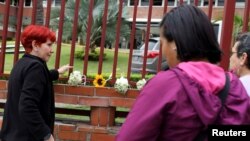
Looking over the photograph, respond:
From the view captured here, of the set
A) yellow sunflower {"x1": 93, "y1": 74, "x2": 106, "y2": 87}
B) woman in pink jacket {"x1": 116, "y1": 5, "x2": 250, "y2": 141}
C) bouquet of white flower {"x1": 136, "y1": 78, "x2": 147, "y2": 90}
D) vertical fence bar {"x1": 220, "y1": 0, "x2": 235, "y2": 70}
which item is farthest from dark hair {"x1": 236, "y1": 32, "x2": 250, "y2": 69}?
yellow sunflower {"x1": 93, "y1": 74, "x2": 106, "y2": 87}

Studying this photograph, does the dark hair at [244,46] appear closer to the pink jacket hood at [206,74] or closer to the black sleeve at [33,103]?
the pink jacket hood at [206,74]

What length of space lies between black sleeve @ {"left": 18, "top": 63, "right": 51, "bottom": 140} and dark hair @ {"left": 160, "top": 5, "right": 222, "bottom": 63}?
1.45 m

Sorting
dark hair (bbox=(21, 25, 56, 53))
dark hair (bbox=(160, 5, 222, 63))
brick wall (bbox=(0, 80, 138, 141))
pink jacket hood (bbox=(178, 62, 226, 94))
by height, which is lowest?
brick wall (bbox=(0, 80, 138, 141))

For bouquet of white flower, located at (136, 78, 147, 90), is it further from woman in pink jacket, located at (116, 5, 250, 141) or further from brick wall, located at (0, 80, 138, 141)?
woman in pink jacket, located at (116, 5, 250, 141)

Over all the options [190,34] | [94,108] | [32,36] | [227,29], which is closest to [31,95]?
[32,36]

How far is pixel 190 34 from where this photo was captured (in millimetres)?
1747

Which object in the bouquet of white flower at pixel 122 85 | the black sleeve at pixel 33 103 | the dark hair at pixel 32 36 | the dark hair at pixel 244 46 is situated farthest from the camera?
the bouquet of white flower at pixel 122 85

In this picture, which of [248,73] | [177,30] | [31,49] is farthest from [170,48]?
[31,49]

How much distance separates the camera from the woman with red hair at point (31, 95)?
300cm

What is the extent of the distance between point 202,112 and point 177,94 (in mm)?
115

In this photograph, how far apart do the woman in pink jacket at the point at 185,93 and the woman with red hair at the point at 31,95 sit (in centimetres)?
141

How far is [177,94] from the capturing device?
5.35ft

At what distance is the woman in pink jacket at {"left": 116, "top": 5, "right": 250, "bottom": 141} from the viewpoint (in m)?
1.63

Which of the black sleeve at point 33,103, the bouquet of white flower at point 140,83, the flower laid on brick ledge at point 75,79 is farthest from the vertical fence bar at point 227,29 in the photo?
the black sleeve at point 33,103
